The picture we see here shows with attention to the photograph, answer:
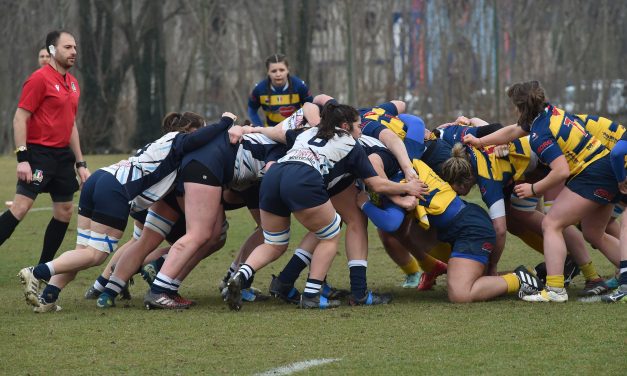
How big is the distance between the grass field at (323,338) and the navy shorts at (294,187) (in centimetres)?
71

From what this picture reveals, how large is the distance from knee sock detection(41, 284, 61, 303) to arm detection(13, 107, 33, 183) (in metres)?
1.24

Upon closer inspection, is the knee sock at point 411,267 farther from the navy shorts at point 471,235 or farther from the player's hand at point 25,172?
the player's hand at point 25,172

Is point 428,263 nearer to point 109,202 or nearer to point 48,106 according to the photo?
point 109,202

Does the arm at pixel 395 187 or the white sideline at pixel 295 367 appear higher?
the arm at pixel 395 187

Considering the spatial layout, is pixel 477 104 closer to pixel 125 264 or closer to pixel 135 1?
pixel 135 1

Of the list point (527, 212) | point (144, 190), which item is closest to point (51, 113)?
point (144, 190)

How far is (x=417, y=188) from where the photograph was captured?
6.91 meters

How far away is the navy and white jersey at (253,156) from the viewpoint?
7160 millimetres

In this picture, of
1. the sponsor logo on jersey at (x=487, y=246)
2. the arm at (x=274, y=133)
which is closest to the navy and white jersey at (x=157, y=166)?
the arm at (x=274, y=133)

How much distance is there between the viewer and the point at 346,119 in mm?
6793

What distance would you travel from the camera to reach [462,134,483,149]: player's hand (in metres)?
7.35

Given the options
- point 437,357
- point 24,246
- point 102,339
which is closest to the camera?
point 437,357

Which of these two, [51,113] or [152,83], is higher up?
[51,113]

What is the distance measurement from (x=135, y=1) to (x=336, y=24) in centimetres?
438
